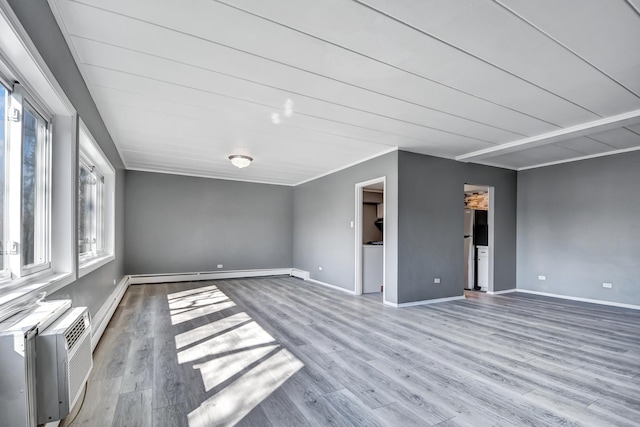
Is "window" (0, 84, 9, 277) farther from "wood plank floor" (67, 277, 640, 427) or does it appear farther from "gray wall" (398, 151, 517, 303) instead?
"gray wall" (398, 151, 517, 303)

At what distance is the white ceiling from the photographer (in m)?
1.92

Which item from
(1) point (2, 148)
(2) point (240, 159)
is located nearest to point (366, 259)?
(2) point (240, 159)

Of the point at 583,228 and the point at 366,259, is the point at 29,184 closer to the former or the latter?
the point at 366,259

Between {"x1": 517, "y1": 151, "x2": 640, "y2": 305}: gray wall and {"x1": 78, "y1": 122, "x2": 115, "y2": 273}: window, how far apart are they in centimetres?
710

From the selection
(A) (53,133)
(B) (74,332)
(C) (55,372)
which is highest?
(A) (53,133)

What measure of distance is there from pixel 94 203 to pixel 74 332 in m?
3.23

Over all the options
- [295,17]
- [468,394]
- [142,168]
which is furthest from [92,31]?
[142,168]

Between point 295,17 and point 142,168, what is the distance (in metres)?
6.06

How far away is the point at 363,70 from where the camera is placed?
8.44ft

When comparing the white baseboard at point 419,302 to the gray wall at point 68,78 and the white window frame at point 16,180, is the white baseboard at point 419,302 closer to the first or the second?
the gray wall at point 68,78

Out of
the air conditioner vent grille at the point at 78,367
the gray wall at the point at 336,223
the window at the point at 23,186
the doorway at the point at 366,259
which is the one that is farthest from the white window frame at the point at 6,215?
the doorway at the point at 366,259

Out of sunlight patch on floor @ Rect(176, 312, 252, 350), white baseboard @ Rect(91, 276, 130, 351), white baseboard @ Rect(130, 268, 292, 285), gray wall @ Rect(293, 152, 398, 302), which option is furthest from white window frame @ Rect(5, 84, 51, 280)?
white baseboard @ Rect(130, 268, 292, 285)

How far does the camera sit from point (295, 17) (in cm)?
196

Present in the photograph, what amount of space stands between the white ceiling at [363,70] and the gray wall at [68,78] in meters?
0.12
